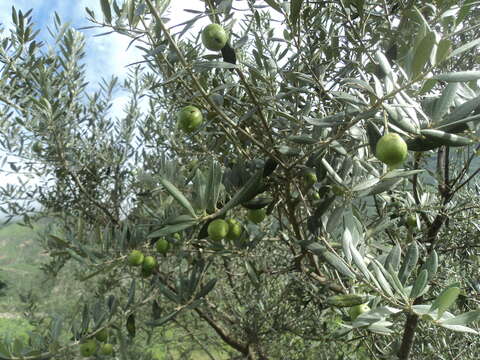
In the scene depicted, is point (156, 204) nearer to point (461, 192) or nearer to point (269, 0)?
point (269, 0)

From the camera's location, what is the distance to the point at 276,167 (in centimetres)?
139

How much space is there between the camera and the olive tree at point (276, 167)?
2.87 feet

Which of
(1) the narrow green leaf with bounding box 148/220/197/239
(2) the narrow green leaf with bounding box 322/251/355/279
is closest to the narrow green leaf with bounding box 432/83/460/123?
(2) the narrow green leaf with bounding box 322/251/355/279

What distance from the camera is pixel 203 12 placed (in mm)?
955

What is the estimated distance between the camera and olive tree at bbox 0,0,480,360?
0.87m

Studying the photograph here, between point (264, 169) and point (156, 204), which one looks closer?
point (264, 169)

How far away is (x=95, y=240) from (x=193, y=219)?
2.50 feet

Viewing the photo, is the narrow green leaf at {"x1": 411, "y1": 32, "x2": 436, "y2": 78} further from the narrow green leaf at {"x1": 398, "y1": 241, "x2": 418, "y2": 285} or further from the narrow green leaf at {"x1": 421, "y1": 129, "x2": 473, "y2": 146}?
the narrow green leaf at {"x1": 398, "y1": 241, "x2": 418, "y2": 285}

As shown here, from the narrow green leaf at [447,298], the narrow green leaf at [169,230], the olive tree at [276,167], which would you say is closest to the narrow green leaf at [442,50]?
the olive tree at [276,167]

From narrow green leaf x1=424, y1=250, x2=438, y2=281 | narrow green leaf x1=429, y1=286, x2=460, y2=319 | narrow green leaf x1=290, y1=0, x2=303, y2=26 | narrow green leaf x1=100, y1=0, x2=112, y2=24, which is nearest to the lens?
narrow green leaf x1=429, y1=286, x2=460, y2=319

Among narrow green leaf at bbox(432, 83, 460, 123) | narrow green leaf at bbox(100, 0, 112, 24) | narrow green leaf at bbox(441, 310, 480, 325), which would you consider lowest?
narrow green leaf at bbox(441, 310, 480, 325)

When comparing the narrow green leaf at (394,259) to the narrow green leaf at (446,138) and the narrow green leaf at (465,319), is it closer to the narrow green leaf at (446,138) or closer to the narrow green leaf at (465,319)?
the narrow green leaf at (465,319)

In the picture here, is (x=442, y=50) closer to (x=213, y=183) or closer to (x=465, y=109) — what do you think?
(x=465, y=109)

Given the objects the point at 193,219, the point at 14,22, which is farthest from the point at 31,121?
the point at 193,219
